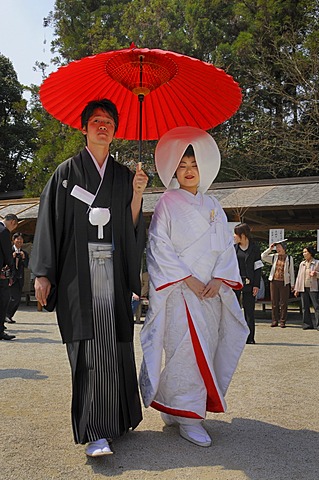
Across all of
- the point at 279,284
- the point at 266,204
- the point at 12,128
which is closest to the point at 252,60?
the point at 266,204

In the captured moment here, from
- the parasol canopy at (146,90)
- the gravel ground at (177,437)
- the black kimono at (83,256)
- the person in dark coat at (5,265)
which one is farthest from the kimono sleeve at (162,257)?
the person in dark coat at (5,265)

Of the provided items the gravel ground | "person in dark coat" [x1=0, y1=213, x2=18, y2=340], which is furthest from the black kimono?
"person in dark coat" [x1=0, y1=213, x2=18, y2=340]

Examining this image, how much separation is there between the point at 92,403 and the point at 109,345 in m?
0.32

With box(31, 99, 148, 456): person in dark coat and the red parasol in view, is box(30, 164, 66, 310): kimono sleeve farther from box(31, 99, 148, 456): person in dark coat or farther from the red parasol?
the red parasol

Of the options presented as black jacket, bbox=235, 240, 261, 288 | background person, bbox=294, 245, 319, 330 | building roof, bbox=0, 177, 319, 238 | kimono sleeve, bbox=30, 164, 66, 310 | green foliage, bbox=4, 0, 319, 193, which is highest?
green foliage, bbox=4, 0, 319, 193

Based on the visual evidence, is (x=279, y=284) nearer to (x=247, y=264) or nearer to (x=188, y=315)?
(x=247, y=264)

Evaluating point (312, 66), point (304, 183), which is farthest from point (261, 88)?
point (304, 183)

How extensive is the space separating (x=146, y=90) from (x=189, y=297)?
4.51 feet

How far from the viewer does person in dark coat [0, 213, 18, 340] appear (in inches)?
270

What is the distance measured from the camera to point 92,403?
9.36ft

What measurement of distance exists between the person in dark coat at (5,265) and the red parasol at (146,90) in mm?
3578

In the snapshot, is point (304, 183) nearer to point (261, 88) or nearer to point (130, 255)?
point (261, 88)

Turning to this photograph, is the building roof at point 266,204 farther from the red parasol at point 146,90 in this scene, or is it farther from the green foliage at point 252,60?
the red parasol at point 146,90

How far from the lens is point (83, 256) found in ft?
9.57
